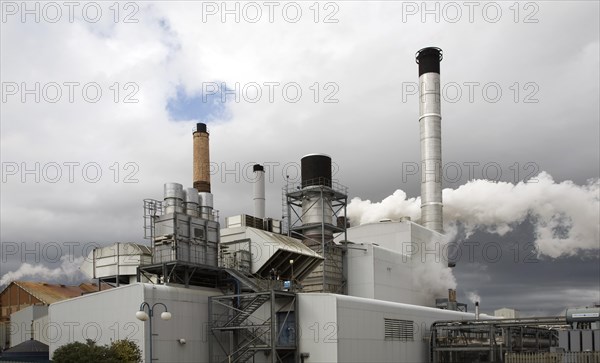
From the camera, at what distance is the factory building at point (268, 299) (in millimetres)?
39688

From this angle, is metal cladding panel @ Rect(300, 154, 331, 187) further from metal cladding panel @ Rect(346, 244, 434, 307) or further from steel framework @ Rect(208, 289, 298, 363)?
steel framework @ Rect(208, 289, 298, 363)

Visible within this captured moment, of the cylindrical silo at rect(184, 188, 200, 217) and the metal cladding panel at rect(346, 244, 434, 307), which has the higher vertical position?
the cylindrical silo at rect(184, 188, 200, 217)

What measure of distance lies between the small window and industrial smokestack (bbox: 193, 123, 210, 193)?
21466mm

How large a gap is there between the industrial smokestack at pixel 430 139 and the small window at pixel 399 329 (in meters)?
26.7

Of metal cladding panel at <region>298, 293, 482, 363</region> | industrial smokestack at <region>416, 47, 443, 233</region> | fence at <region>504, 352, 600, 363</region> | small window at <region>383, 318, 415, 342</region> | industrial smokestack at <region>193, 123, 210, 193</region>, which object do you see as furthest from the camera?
industrial smokestack at <region>416, 47, 443, 233</region>

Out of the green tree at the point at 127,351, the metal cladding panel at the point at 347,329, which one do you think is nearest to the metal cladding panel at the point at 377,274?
the metal cladding panel at the point at 347,329

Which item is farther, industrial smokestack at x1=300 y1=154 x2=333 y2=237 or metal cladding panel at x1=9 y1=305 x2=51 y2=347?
metal cladding panel at x1=9 y1=305 x2=51 y2=347

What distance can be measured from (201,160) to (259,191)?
15.0 metres

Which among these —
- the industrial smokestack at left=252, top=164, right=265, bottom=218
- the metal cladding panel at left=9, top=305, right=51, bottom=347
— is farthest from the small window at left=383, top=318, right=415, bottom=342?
the metal cladding panel at left=9, top=305, right=51, bottom=347

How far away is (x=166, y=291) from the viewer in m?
39.2

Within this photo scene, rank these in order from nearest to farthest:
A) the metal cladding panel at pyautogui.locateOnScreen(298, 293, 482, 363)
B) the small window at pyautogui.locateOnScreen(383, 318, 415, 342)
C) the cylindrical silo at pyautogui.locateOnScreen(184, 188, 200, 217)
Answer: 1. the metal cladding panel at pyautogui.locateOnScreen(298, 293, 482, 363)
2. the cylindrical silo at pyautogui.locateOnScreen(184, 188, 200, 217)
3. the small window at pyautogui.locateOnScreen(383, 318, 415, 342)

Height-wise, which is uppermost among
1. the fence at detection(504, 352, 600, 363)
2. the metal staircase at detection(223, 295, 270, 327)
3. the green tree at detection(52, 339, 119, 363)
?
the metal staircase at detection(223, 295, 270, 327)

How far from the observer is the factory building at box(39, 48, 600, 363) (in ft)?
130

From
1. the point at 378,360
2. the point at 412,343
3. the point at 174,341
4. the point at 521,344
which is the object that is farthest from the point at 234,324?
the point at 521,344
